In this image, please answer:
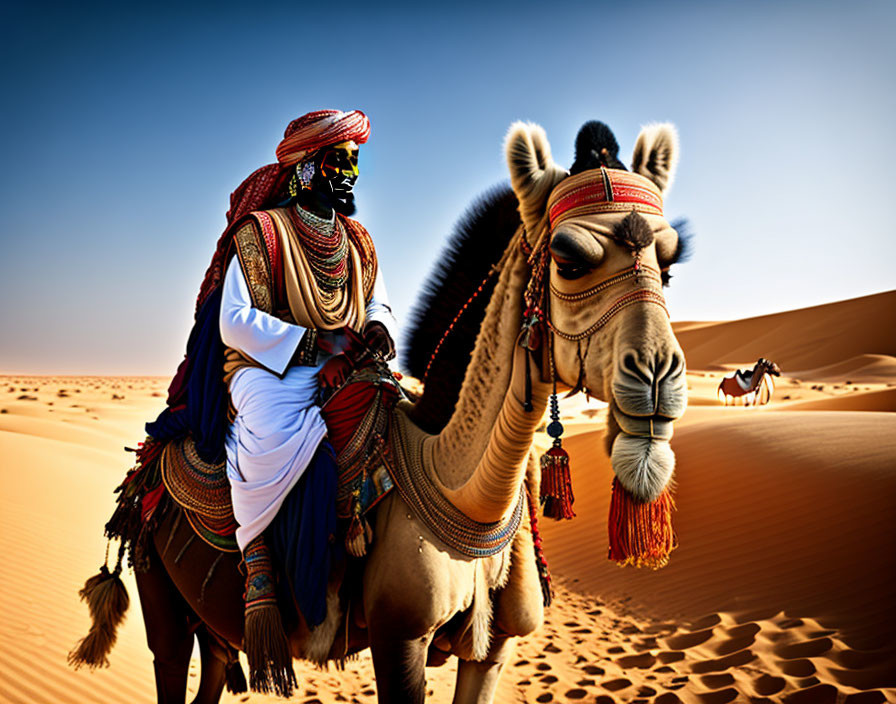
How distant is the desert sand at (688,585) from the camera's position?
20.3 feet

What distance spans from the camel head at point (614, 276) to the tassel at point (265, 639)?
167cm

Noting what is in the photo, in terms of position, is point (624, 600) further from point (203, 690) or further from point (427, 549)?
point (427, 549)

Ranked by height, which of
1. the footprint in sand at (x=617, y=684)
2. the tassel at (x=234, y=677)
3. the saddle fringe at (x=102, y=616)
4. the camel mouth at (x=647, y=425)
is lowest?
the footprint in sand at (x=617, y=684)

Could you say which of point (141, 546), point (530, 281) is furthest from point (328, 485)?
point (141, 546)

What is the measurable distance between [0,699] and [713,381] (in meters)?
37.2

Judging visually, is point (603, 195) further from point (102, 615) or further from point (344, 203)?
point (102, 615)

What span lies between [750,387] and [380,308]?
→ 76.6ft

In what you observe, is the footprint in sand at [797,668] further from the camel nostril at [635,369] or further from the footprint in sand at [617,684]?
the camel nostril at [635,369]

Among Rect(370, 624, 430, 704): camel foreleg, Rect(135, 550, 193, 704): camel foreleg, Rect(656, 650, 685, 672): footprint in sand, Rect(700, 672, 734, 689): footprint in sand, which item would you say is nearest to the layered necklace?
Rect(370, 624, 430, 704): camel foreleg

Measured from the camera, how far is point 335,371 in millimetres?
3176

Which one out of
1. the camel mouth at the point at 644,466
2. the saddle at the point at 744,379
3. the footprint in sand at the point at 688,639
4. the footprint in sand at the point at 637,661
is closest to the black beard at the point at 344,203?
the camel mouth at the point at 644,466

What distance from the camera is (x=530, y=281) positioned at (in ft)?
7.91

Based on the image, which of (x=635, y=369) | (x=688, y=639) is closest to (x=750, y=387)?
(x=688, y=639)

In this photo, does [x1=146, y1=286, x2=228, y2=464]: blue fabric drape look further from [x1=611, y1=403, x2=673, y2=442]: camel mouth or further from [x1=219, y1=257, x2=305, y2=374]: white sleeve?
[x1=611, y1=403, x2=673, y2=442]: camel mouth
